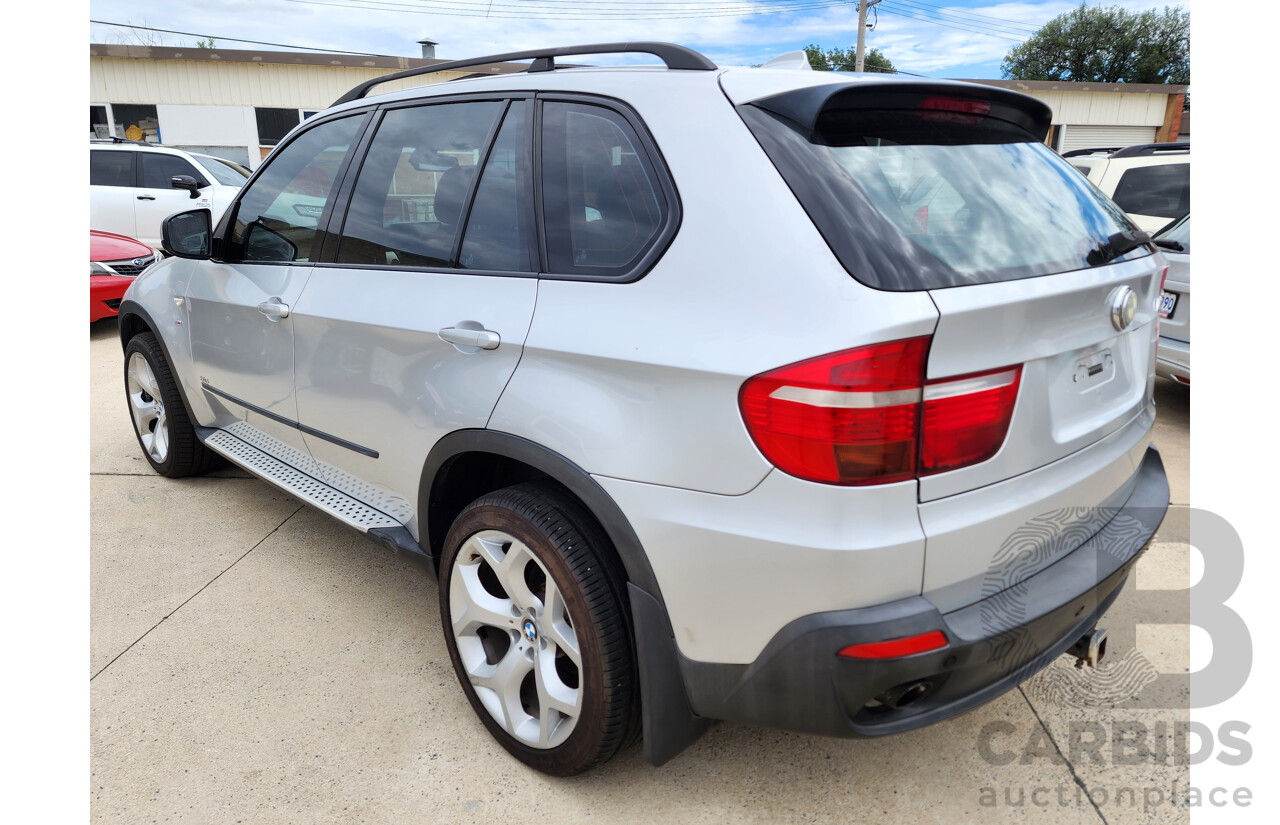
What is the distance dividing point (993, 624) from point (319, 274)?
93.4 inches

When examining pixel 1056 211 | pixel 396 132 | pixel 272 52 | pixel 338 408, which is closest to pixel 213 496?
pixel 338 408

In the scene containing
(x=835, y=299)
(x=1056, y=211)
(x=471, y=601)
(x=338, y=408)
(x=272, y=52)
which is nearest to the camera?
(x=835, y=299)

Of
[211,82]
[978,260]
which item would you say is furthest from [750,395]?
[211,82]

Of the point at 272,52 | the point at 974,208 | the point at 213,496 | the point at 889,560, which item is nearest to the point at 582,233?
the point at 974,208

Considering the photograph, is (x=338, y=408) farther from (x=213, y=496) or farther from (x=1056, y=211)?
(x=1056, y=211)

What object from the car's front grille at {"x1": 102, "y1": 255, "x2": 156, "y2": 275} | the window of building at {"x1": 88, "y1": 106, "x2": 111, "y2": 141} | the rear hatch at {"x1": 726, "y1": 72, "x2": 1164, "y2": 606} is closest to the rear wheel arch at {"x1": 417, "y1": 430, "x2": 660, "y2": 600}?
the rear hatch at {"x1": 726, "y1": 72, "x2": 1164, "y2": 606}

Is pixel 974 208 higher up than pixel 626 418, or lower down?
higher up

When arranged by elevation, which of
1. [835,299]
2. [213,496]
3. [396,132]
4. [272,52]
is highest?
[272,52]

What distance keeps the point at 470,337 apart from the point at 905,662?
131 cm

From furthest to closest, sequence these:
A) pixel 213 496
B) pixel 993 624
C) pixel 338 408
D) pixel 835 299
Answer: pixel 213 496 → pixel 338 408 → pixel 993 624 → pixel 835 299

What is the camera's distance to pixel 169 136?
19328 mm

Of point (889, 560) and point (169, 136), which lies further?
point (169, 136)

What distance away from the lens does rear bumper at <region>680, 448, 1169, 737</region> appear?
1.54 m

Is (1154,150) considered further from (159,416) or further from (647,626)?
(159,416)
